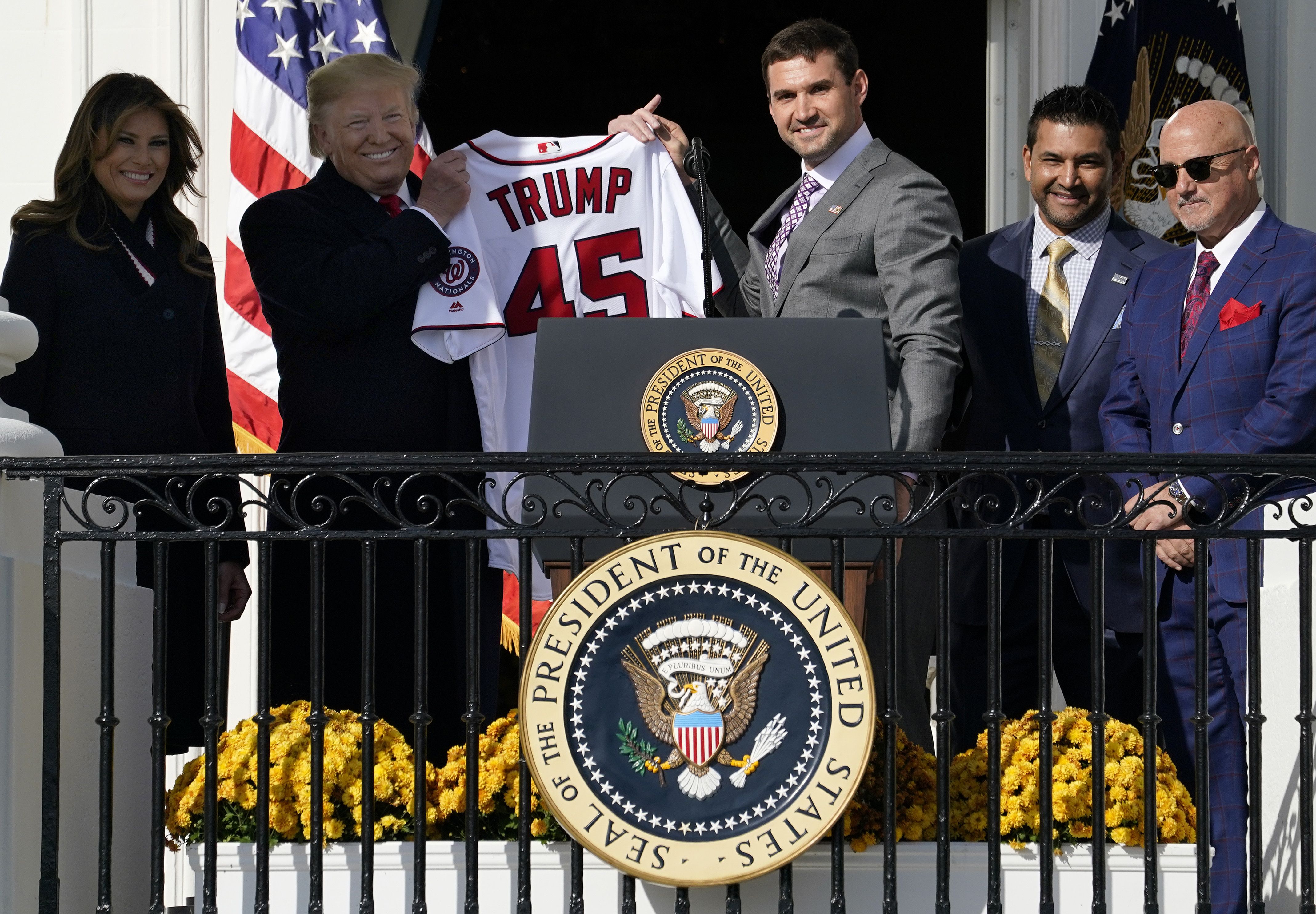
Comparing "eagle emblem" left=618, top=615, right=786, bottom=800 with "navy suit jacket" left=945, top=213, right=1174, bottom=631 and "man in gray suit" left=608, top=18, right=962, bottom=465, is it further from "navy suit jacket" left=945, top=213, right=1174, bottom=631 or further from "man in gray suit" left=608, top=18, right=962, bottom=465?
"navy suit jacket" left=945, top=213, right=1174, bottom=631

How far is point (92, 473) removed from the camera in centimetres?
351

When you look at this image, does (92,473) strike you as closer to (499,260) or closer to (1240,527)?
(499,260)

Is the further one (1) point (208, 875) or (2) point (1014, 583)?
(2) point (1014, 583)

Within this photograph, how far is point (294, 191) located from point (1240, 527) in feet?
8.40

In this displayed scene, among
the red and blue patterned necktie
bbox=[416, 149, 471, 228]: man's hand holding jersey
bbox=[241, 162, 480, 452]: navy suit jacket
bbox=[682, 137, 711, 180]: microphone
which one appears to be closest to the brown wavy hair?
bbox=[241, 162, 480, 452]: navy suit jacket

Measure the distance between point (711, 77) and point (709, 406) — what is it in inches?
250

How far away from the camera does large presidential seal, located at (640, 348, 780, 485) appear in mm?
3635

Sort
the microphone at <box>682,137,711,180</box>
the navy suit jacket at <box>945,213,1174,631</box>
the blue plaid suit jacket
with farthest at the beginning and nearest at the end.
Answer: the navy suit jacket at <box>945,213,1174,631</box>, the microphone at <box>682,137,711,180</box>, the blue plaid suit jacket

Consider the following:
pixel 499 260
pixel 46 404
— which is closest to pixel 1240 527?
pixel 499 260

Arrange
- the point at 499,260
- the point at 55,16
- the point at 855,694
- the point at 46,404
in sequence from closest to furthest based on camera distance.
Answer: the point at 855,694
the point at 46,404
the point at 499,260
the point at 55,16

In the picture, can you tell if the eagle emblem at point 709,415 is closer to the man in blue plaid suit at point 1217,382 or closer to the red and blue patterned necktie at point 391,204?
the man in blue plaid suit at point 1217,382

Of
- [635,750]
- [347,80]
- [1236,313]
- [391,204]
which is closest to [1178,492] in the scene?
[1236,313]

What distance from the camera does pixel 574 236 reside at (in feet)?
16.2

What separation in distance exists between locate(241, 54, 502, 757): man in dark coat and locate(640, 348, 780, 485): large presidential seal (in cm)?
92
